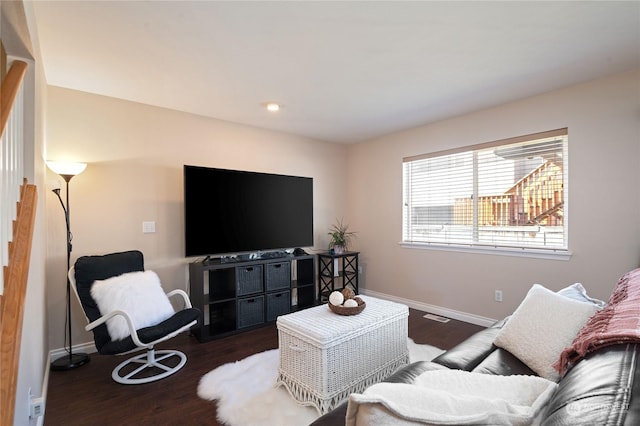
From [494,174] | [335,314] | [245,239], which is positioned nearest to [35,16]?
[245,239]

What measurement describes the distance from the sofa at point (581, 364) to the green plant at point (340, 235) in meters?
2.73

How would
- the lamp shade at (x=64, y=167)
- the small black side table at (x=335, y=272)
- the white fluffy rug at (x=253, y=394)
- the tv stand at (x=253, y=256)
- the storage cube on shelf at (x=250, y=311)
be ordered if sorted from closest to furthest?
1. the white fluffy rug at (x=253, y=394)
2. the lamp shade at (x=64, y=167)
3. the storage cube on shelf at (x=250, y=311)
4. the tv stand at (x=253, y=256)
5. the small black side table at (x=335, y=272)

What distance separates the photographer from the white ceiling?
6.00 feet

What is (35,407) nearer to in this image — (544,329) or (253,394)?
(253,394)

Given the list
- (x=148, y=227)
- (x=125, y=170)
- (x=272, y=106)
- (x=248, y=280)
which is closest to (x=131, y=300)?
(x=148, y=227)

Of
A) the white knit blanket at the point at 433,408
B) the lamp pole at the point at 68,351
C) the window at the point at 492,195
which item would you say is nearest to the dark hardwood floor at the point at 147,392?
the lamp pole at the point at 68,351

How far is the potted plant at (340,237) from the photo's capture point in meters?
4.44

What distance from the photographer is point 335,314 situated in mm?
2316

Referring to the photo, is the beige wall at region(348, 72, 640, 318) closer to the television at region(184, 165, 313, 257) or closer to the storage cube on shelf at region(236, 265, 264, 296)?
the television at region(184, 165, 313, 257)

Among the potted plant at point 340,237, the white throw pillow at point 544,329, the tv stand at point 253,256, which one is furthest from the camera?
the potted plant at point 340,237

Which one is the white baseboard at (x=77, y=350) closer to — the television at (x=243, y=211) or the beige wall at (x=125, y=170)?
the beige wall at (x=125, y=170)

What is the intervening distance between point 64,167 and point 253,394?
233cm

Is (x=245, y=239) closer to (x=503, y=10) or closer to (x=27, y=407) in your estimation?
(x=27, y=407)

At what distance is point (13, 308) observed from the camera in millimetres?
1078
